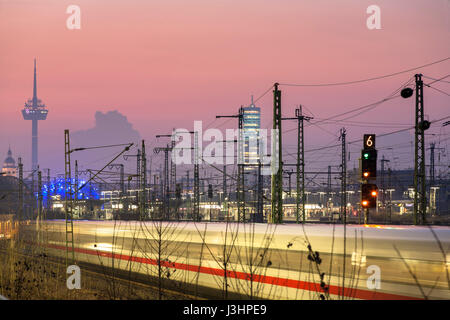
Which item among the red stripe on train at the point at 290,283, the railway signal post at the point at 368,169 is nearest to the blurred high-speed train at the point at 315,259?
the red stripe on train at the point at 290,283

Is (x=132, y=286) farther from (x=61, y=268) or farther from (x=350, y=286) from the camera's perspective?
(x=350, y=286)

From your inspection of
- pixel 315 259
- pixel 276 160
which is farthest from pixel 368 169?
pixel 315 259

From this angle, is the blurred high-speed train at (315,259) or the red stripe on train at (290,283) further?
the red stripe on train at (290,283)

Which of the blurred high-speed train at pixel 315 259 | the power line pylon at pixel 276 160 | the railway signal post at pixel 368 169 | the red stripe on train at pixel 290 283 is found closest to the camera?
the blurred high-speed train at pixel 315 259

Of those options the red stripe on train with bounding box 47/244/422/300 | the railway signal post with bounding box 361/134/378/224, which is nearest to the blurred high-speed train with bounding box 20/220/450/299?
the red stripe on train with bounding box 47/244/422/300

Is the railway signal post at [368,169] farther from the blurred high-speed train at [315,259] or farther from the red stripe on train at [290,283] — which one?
the red stripe on train at [290,283]

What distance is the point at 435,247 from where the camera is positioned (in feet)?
30.4

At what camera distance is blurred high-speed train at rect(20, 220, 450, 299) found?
9336 mm

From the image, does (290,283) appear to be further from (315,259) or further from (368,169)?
(368,169)

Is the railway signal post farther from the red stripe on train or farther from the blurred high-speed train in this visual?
the red stripe on train

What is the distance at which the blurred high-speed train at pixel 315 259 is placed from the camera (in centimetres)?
934

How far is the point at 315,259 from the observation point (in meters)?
10.5

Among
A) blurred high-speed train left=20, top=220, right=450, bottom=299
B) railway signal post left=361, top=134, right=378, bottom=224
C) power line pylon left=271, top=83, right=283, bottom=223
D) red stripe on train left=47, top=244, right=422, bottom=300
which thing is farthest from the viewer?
power line pylon left=271, top=83, right=283, bottom=223
